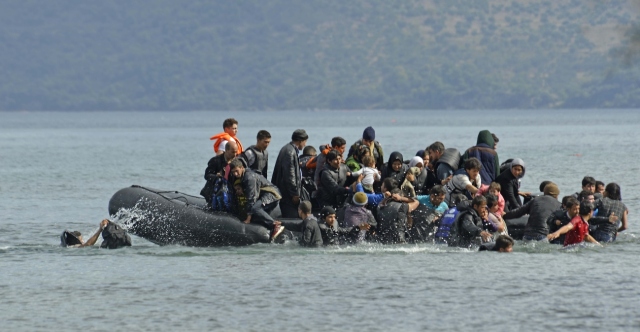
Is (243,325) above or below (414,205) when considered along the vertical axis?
below

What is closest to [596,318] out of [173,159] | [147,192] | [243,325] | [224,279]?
[243,325]

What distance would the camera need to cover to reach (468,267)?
746 inches

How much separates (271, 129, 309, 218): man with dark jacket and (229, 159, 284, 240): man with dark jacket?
231mm

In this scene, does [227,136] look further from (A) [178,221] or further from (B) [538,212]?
(B) [538,212]

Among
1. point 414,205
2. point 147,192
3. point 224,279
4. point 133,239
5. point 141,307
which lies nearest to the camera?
point 141,307

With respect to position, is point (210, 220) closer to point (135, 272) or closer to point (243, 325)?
point (135, 272)

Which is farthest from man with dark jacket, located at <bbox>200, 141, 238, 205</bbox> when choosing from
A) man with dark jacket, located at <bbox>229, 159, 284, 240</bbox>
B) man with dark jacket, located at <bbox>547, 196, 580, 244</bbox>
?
man with dark jacket, located at <bbox>547, 196, 580, 244</bbox>

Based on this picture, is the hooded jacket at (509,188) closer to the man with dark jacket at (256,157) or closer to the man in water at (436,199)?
the man in water at (436,199)

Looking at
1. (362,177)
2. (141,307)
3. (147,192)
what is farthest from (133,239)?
(141,307)

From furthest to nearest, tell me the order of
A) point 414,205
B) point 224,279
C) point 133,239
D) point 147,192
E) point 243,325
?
1. point 133,239
2. point 147,192
3. point 414,205
4. point 224,279
5. point 243,325

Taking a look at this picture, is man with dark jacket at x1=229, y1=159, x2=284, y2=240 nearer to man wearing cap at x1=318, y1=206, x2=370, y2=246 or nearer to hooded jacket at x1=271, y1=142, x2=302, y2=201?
hooded jacket at x1=271, y1=142, x2=302, y2=201

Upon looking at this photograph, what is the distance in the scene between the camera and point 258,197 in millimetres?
19906

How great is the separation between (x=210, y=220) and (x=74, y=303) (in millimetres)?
3966

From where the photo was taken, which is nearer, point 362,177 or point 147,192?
point 362,177
